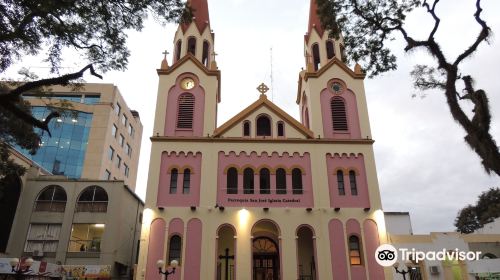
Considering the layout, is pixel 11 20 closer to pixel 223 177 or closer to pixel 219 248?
pixel 223 177

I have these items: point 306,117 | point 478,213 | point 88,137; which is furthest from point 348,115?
point 478,213

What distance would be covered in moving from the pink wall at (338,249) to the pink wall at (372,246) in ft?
4.35

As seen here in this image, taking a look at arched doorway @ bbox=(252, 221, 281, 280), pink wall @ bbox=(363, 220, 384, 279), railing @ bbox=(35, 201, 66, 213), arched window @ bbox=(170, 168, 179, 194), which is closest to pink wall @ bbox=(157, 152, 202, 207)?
arched window @ bbox=(170, 168, 179, 194)

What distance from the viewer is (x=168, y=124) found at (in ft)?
82.5

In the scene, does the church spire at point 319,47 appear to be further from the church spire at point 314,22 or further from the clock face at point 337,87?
the clock face at point 337,87

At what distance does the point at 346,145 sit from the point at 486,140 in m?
14.1

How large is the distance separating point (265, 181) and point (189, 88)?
27.4 feet

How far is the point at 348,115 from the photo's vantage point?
25953 mm

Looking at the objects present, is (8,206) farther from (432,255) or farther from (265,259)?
(432,255)

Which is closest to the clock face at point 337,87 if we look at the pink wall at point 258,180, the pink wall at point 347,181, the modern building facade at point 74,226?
the pink wall at point 347,181

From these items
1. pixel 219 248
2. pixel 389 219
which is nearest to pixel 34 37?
pixel 219 248

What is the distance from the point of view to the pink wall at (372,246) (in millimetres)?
21281

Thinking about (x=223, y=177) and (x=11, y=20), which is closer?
(x=11, y=20)

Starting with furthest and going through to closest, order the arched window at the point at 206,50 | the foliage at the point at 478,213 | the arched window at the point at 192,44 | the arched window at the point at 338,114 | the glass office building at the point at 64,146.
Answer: the foliage at the point at 478,213, the glass office building at the point at 64,146, the arched window at the point at 206,50, the arched window at the point at 192,44, the arched window at the point at 338,114
